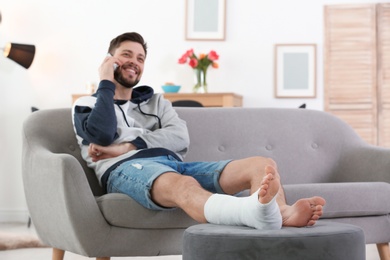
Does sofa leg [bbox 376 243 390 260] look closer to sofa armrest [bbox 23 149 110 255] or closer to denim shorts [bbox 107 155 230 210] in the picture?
denim shorts [bbox 107 155 230 210]

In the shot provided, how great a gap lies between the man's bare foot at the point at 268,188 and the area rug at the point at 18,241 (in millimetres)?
2889

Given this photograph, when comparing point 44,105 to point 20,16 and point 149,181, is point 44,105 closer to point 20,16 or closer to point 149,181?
point 20,16

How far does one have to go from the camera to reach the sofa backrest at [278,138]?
3.44m

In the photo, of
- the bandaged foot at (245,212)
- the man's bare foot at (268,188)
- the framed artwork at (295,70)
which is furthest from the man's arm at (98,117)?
the framed artwork at (295,70)

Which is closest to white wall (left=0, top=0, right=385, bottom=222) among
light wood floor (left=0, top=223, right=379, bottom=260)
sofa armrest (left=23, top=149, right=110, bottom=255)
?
light wood floor (left=0, top=223, right=379, bottom=260)

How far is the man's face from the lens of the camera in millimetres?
3117

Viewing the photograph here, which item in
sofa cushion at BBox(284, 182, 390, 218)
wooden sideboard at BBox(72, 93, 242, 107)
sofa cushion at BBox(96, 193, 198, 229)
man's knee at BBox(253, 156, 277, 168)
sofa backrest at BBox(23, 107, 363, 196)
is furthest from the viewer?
wooden sideboard at BBox(72, 93, 242, 107)

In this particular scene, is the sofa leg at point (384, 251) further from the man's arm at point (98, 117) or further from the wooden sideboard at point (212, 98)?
the wooden sideboard at point (212, 98)

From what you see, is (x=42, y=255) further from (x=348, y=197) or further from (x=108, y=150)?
(x=348, y=197)

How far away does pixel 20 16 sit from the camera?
6723 mm

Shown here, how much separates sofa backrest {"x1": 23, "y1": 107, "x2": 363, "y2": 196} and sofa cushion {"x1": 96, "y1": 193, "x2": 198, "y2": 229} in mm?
734

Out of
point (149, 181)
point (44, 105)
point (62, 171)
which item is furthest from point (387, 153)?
point (44, 105)

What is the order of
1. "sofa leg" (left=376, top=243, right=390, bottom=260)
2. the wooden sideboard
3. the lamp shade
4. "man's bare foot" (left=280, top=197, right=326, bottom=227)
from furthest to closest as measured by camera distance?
1. the wooden sideboard
2. the lamp shade
3. "sofa leg" (left=376, top=243, right=390, bottom=260)
4. "man's bare foot" (left=280, top=197, right=326, bottom=227)

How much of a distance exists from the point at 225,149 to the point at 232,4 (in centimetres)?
345
